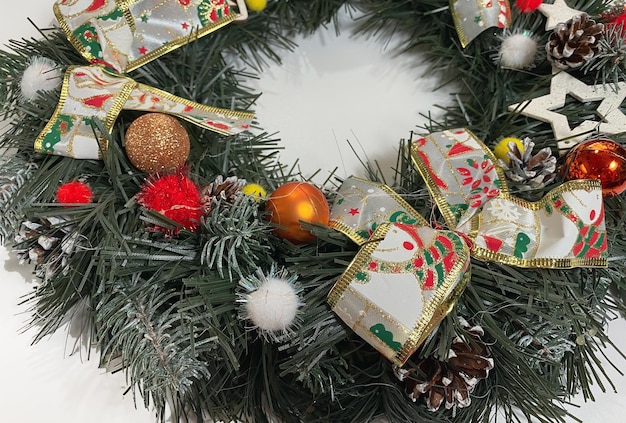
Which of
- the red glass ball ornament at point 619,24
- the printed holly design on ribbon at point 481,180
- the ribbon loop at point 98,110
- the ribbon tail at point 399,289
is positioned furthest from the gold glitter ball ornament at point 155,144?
the red glass ball ornament at point 619,24

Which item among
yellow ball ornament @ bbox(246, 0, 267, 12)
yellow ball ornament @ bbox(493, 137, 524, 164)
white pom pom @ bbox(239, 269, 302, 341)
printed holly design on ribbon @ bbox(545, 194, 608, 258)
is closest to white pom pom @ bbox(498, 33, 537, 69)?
yellow ball ornament @ bbox(493, 137, 524, 164)

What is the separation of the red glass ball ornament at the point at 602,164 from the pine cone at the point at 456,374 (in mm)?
273

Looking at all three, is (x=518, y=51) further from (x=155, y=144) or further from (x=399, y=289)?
(x=155, y=144)

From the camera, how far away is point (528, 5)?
0.93 metres

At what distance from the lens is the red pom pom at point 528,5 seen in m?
0.93

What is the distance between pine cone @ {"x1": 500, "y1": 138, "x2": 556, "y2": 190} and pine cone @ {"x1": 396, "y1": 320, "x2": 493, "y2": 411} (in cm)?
23

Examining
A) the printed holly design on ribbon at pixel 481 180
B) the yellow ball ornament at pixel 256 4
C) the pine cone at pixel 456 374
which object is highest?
the yellow ball ornament at pixel 256 4

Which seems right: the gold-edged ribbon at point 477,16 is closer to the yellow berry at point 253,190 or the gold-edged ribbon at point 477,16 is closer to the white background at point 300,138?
the white background at point 300,138

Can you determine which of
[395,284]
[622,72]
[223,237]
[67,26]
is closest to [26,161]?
[67,26]

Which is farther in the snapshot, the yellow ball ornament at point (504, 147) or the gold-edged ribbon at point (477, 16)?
the gold-edged ribbon at point (477, 16)

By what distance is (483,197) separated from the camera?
78 centimetres

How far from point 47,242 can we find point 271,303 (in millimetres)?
325

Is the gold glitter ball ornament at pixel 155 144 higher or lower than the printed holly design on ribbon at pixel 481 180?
higher

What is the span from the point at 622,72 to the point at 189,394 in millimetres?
805
